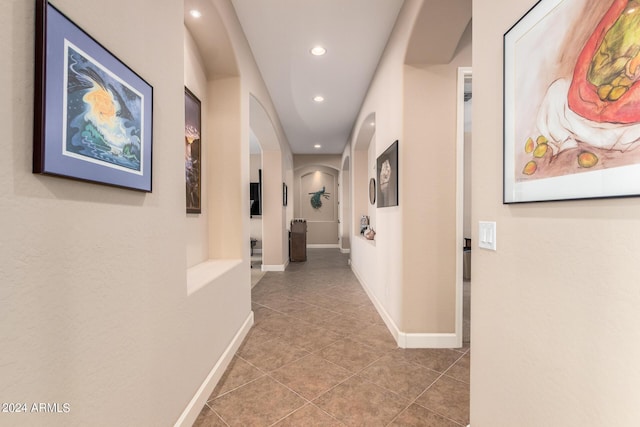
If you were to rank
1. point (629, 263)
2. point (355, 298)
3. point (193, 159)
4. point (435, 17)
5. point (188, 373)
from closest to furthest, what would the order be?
point (629, 263) → point (188, 373) → point (435, 17) → point (193, 159) → point (355, 298)

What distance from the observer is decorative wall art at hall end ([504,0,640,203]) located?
72cm

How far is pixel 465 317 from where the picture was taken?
326cm

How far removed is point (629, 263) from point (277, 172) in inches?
220

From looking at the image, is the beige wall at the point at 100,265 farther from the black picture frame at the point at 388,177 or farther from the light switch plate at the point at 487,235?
the black picture frame at the point at 388,177

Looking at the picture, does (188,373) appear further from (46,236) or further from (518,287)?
(518,287)

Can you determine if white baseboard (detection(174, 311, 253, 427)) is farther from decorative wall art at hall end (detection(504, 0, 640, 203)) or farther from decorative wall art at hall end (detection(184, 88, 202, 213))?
decorative wall art at hall end (detection(504, 0, 640, 203))

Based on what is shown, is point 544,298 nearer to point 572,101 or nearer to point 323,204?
point 572,101

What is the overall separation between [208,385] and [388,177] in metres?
2.34

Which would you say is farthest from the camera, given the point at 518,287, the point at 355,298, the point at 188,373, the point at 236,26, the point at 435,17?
the point at 355,298

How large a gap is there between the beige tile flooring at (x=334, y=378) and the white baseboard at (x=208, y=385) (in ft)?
0.16

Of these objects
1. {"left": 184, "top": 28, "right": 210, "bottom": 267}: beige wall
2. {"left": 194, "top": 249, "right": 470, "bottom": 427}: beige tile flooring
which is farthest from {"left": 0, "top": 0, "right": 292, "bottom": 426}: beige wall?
{"left": 184, "top": 28, "right": 210, "bottom": 267}: beige wall

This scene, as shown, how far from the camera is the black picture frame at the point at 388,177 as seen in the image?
2719mm

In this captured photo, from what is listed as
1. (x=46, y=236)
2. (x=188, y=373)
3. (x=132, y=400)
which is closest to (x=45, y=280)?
(x=46, y=236)

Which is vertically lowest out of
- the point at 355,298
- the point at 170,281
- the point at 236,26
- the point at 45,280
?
the point at 355,298
